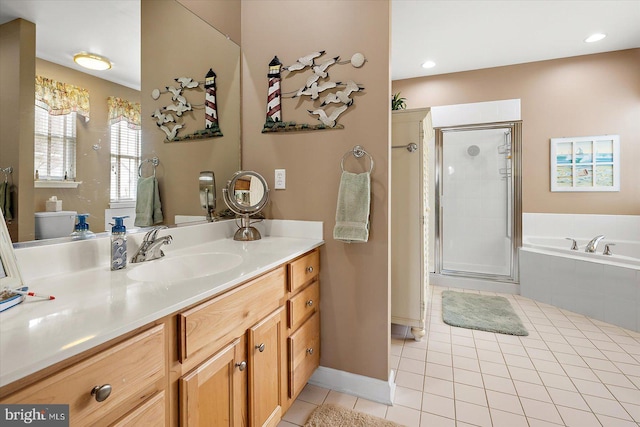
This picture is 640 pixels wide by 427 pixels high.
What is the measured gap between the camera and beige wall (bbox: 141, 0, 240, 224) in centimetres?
135

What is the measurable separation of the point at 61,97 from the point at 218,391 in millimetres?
1102

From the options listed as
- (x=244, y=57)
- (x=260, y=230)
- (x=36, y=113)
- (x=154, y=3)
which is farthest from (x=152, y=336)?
(x=244, y=57)

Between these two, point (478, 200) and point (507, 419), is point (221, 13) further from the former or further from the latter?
point (478, 200)

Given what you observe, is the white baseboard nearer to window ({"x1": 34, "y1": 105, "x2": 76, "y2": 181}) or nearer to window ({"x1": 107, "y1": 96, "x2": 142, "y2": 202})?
window ({"x1": 107, "y1": 96, "x2": 142, "y2": 202})

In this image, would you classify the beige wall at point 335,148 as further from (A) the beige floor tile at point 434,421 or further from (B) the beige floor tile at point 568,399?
(B) the beige floor tile at point 568,399

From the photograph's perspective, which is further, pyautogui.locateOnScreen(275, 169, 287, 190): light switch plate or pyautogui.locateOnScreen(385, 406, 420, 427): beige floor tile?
pyautogui.locateOnScreen(275, 169, 287, 190): light switch plate

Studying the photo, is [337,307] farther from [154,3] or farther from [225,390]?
[154,3]

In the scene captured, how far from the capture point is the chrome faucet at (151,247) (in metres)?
1.20

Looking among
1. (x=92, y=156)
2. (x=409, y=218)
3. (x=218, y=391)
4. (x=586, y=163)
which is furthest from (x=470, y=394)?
(x=586, y=163)

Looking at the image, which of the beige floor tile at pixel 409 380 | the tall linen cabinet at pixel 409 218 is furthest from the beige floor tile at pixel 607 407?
the tall linen cabinet at pixel 409 218

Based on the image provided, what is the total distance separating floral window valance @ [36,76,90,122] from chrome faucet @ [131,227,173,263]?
49 centimetres

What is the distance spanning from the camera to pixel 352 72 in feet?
5.28

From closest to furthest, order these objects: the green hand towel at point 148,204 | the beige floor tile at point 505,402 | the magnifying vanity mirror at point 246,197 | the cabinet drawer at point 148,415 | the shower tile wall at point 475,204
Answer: the cabinet drawer at point 148,415, the green hand towel at point 148,204, the beige floor tile at point 505,402, the magnifying vanity mirror at point 246,197, the shower tile wall at point 475,204

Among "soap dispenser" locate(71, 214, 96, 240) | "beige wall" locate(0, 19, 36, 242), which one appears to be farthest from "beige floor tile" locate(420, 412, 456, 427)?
"beige wall" locate(0, 19, 36, 242)
